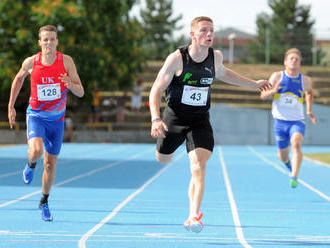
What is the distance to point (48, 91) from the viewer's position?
25.1 ft

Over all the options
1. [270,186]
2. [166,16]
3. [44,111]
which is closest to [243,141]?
[270,186]

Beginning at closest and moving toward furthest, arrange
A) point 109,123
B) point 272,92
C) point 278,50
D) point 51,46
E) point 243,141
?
1. point 51,46
2. point 272,92
3. point 109,123
4. point 243,141
5. point 278,50

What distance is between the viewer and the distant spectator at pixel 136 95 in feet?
125

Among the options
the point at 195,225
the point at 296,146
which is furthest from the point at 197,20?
the point at 296,146

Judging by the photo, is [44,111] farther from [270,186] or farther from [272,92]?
[270,186]

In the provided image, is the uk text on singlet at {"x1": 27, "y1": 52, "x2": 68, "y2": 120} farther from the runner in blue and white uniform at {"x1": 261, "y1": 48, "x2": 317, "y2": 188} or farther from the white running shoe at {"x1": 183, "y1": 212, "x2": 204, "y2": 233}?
the runner in blue and white uniform at {"x1": 261, "y1": 48, "x2": 317, "y2": 188}

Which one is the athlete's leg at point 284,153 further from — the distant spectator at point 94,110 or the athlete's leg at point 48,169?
the distant spectator at point 94,110

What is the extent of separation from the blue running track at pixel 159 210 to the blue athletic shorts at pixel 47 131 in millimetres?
845

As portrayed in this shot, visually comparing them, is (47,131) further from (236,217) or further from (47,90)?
(236,217)

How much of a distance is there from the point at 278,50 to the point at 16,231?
46480 millimetres

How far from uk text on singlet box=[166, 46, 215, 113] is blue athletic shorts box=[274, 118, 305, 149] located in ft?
16.8

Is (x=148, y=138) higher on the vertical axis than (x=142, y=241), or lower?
lower

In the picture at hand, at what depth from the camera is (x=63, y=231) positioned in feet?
23.3

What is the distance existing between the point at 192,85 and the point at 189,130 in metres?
0.51
